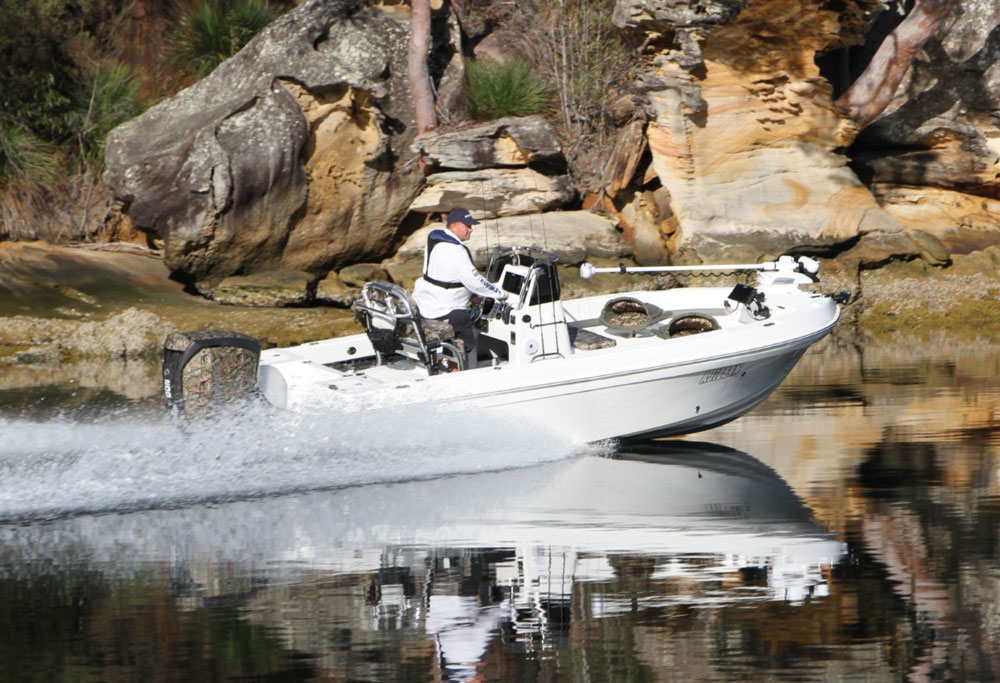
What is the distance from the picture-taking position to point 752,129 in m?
18.3

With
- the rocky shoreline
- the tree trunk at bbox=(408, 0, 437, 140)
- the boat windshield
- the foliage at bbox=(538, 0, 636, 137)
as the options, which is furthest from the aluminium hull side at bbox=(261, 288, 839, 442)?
the foliage at bbox=(538, 0, 636, 137)

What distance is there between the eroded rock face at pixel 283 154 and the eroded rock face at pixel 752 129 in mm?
3915

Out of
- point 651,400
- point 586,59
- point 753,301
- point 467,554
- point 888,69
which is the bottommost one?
point 467,554

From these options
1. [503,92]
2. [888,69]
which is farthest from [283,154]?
[888,69]

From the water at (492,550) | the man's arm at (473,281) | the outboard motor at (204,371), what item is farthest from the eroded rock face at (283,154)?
the outboard motor at (204,371)

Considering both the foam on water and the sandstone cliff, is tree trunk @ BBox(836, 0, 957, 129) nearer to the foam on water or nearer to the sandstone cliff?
the sandstone cliff

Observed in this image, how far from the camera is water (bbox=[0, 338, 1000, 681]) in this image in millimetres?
4914

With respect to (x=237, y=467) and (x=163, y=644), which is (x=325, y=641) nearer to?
(x=163, y=644)

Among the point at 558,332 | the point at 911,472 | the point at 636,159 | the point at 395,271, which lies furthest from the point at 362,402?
the point at 636,159

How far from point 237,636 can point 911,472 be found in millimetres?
4449

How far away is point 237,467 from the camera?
7.84 m

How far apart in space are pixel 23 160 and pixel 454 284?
1366cm

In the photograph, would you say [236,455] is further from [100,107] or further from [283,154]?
[100,107]

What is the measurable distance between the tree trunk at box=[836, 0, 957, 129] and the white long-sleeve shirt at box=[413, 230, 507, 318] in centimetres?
1129
